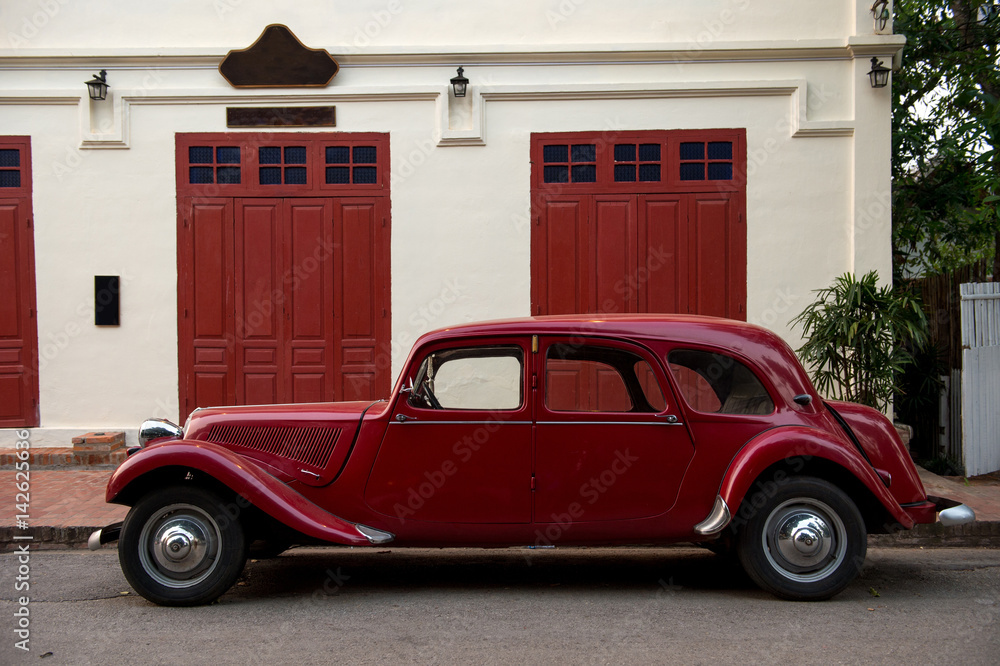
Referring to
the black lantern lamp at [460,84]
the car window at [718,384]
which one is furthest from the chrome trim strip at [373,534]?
the black lantern lamp at [460,84]

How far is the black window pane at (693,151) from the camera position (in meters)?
8.32

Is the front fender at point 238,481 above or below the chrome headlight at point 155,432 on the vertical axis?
below

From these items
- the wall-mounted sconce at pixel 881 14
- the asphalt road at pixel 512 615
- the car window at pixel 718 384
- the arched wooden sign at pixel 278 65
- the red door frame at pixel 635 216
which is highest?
the wall-mounted sconce at pixel 881 14

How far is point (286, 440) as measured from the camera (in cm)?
444

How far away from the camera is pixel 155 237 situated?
8.37 meters

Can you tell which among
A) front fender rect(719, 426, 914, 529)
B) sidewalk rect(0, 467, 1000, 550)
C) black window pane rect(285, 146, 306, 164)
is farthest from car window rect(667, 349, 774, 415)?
black window pane rect(285, 146, 306, 164)

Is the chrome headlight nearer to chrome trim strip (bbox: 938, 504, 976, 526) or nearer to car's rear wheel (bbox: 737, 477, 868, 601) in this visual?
car's rear wheel (bbox: 737, 477, 868, 601)

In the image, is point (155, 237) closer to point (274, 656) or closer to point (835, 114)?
point (274, 656)

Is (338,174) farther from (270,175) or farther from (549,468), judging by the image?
(549,468)

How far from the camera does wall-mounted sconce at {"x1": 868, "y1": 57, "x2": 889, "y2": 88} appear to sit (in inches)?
319

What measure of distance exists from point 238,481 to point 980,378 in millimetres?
6992

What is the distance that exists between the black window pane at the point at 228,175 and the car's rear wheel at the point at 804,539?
21.8 ft

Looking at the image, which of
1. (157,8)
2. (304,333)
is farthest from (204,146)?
(304,333)

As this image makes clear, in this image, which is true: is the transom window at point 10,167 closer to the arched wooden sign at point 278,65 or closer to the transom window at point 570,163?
the arched wooden sign at point 278,65
